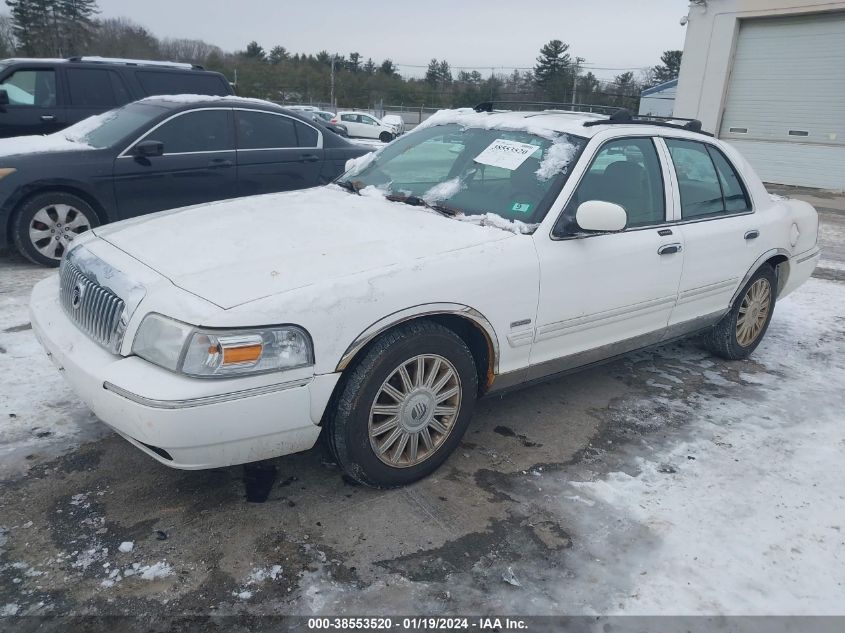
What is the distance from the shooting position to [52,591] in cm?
236

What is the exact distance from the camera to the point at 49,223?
6.13 metres

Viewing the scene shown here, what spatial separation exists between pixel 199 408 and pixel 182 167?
477cm

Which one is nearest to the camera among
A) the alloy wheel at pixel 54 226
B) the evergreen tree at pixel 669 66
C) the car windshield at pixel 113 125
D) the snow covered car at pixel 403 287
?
the snow covered car at pixel 403 287

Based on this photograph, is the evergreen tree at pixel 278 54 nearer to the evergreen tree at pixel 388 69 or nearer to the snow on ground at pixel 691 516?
the evergreen tree at pixel 388 69

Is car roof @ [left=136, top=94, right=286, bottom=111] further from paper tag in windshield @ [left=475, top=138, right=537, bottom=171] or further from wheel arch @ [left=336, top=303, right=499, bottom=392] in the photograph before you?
wheel arch @ [left=336, top=303, right=499, bottom=392]

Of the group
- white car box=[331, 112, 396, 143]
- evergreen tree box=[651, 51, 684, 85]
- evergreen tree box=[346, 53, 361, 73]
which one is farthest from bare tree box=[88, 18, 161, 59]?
evergreen tree box=[651, 51, 684, 85]

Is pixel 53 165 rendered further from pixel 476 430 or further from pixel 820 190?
pixel 820 190

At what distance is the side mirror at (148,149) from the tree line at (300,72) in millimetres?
29983

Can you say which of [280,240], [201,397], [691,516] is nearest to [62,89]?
[280,240]

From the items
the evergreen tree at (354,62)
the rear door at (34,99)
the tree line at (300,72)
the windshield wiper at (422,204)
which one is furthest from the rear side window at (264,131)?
the evergreen tree at (354,62)

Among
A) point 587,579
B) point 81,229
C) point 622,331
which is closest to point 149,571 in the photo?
point 587,579

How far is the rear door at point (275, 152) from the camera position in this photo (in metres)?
6.93

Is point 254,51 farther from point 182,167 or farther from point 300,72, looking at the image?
point 182,167

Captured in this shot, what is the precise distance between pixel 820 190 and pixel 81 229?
1630cm
